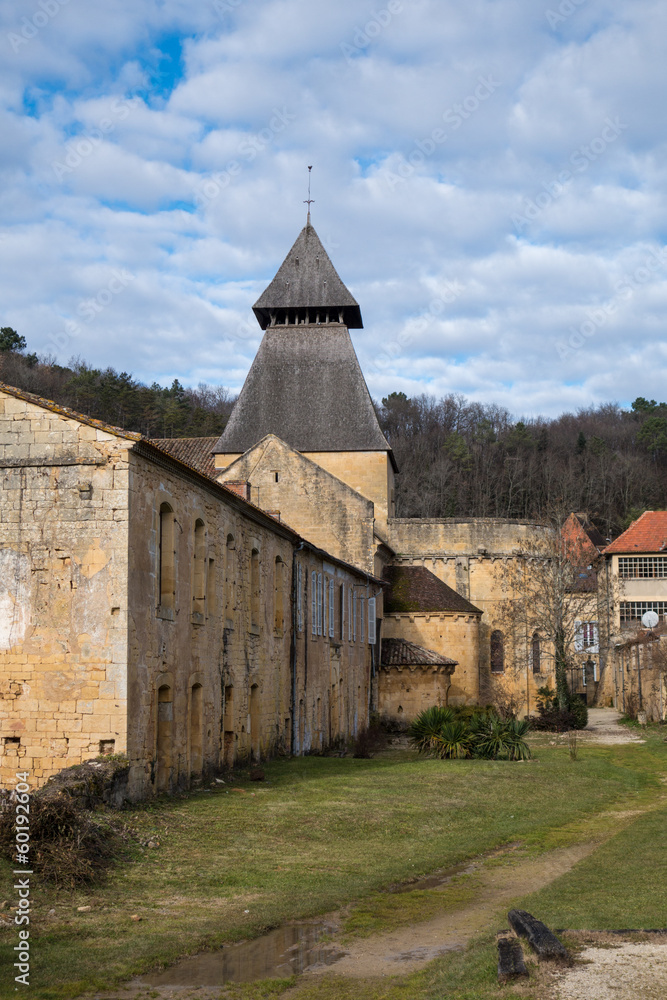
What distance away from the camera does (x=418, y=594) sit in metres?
42.8

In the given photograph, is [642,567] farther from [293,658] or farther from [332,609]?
[293,658]

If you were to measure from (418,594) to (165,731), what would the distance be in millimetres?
27610

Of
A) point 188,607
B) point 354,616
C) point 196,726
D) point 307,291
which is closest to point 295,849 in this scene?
point 196,726

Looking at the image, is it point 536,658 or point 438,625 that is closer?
point 438,625

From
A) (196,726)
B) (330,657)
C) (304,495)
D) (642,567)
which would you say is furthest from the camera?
(642,567)

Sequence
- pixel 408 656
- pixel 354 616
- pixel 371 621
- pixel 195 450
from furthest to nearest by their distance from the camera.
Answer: pixel 195 450 < pixel 408 656 < pixel 371 621 < pixel 354 616

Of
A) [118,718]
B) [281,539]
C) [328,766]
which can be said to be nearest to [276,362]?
[281,539]

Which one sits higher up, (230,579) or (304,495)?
(304,495)

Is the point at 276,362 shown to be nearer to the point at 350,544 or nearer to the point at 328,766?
the point at 350,544

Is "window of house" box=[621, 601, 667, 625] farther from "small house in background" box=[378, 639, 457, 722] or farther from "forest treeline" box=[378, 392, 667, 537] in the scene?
"forest treeline" box=[378, 392, 667, 537]

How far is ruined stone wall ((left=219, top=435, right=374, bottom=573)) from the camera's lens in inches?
1367

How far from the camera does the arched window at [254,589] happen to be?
21547mm

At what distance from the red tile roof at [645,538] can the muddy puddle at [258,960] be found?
40635mm

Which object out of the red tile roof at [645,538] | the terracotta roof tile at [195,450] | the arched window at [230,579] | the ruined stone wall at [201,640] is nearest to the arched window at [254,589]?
the ruined stone wall at [201,640]
